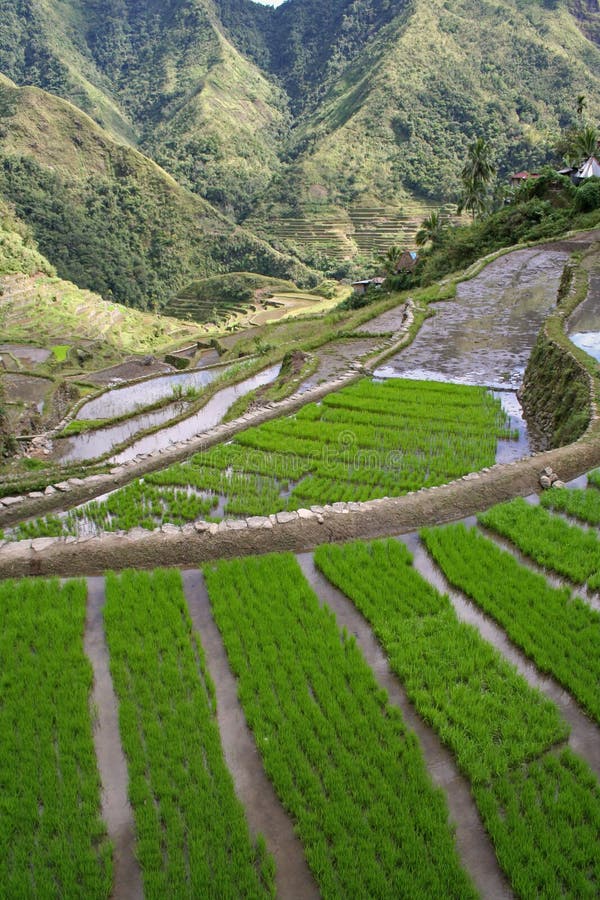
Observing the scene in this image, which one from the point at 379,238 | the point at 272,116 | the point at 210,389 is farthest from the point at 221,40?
the point at 210,389

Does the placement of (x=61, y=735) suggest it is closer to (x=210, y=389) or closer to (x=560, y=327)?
(x=560, y=327)

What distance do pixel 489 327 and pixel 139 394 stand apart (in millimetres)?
15447

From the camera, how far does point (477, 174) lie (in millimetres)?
37562

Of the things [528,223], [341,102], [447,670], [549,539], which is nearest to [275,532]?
[447,670]

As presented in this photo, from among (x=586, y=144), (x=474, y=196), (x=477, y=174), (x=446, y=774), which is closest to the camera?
(x=446, y=774)

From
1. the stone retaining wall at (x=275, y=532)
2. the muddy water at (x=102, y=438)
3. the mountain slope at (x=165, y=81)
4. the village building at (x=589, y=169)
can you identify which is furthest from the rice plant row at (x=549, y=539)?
the mountain slope at (x=165, y=81)

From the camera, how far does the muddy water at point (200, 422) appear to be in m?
14.7

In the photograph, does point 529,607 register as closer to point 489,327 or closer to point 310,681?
point 310,681

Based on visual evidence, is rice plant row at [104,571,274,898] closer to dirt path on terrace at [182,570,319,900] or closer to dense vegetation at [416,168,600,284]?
dirt path on terrace at [182,570,319,900]

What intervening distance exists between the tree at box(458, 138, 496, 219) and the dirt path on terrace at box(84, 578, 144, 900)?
3893cm

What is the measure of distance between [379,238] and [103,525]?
3078 inches

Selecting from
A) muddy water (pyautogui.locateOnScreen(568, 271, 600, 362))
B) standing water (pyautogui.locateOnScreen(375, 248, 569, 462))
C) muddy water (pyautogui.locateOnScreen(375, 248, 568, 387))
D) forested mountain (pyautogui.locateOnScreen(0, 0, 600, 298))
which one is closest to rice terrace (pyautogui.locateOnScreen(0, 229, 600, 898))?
standing water (pyautogui.locateOnScreen(375, 248, 569, 462))

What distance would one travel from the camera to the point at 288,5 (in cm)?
18788

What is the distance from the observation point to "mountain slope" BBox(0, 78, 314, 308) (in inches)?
3068
